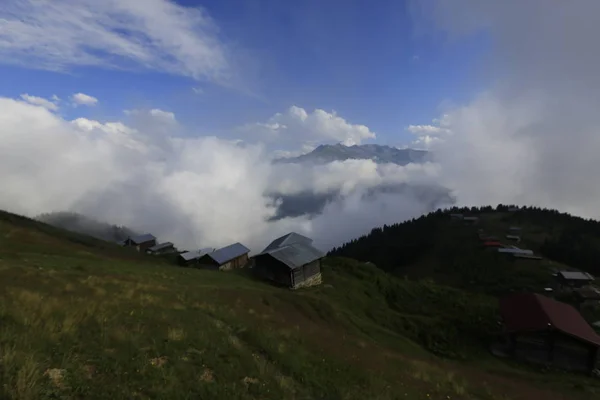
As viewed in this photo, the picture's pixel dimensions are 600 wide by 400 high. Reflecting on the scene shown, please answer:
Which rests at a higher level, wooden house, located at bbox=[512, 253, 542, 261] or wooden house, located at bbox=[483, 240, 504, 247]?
wooden house, located at bbox=[483, 240, 504, 247]

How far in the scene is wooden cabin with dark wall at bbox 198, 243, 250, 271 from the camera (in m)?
68.5

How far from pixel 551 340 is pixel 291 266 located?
3385 cm

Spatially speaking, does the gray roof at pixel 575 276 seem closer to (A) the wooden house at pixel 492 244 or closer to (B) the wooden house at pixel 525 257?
(B) the wooden house at pixel 525 257

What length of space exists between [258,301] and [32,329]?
26826mm

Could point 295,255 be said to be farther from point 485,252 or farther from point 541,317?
point 485,252

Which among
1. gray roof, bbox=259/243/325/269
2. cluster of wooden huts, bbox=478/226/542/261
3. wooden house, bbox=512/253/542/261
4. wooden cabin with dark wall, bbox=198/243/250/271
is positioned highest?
cluster of wooden huts, bbox=478/226/542/261

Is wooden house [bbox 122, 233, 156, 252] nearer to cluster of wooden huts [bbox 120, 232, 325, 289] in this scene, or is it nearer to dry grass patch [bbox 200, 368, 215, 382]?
cluster of wooden huts [bbox 120, 232, 325, 289]

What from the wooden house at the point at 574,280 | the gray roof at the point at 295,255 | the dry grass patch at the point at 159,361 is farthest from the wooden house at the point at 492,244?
the dry grass patch at the point at 159,361

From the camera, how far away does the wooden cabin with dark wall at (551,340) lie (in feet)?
139

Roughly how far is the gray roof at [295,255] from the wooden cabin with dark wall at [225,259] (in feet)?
47.0

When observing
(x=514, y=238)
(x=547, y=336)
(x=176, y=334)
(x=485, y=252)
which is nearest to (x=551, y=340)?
(x=547, y=336)

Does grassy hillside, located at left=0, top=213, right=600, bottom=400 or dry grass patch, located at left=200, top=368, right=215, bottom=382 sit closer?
grassy hillside, located at left=0, top=213, right=600, bottom=400

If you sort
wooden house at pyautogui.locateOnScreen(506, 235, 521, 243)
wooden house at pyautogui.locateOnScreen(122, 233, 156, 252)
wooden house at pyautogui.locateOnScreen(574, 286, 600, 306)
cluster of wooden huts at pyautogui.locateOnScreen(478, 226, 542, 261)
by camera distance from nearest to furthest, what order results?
wooden house at pyautogui.locateOnScreen(574, 286, 600, 306), wooden house at pyautogui.locateOnScreen(122, 233, 156, 252), cluster of wooden huts at pyautogui.locateOnScreen(478, 226, 542, 261), wooden house at pyautogui.locateOnScreen(506, 235, 521, 243)

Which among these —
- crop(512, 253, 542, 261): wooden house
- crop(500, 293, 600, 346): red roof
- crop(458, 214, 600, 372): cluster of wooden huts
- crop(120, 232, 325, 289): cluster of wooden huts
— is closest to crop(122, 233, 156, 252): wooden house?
crop(120, 232, 325, 289): cluster of wooden huts
